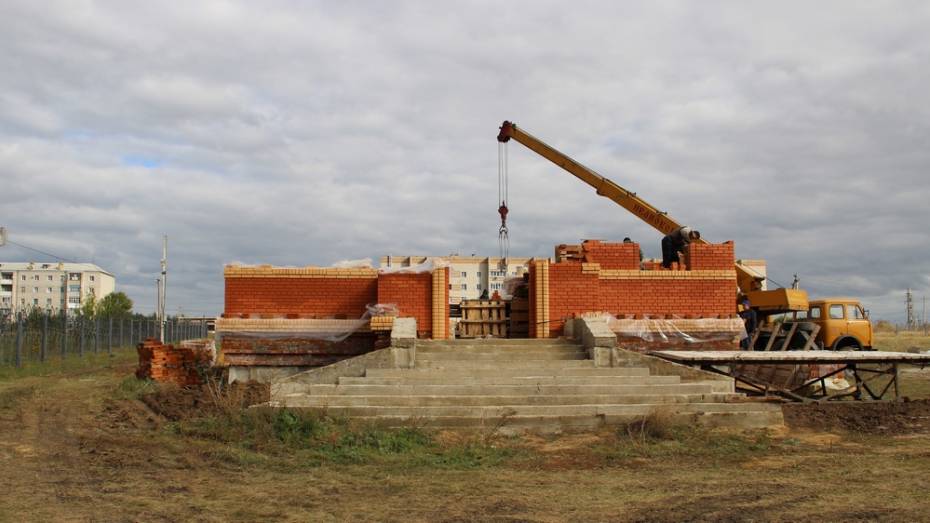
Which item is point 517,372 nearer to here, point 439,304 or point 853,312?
point 439,304

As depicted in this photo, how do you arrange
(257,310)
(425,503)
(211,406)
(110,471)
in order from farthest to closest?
(257,310)
(211,406)
(110,471)
(425,503)

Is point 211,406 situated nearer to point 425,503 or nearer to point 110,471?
point 110,471

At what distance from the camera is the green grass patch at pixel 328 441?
868 cm

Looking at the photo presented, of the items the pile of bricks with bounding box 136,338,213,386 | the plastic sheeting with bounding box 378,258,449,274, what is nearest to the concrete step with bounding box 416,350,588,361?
the plastic sheeting with bounding box 378,258,449,274

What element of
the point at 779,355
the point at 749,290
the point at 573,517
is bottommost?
the point at 573,517

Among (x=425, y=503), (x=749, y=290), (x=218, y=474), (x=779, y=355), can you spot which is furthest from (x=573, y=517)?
(x=749, y=290)

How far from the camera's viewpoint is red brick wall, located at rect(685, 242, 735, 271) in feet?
50.9

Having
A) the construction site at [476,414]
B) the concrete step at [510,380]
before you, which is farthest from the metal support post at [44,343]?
the concrete step at [510,380]

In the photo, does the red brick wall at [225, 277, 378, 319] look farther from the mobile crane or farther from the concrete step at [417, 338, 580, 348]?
the mobile crane

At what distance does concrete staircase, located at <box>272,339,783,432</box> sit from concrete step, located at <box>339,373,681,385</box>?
0.05 ft

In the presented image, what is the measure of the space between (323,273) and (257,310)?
1.38 metres

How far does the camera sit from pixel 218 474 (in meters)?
7.89

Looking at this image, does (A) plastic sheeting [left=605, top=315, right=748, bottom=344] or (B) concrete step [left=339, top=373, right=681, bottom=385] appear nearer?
(B) concrete step [left=339, top=373, right=681, bottom=385]

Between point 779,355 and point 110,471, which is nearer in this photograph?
point 110,471
